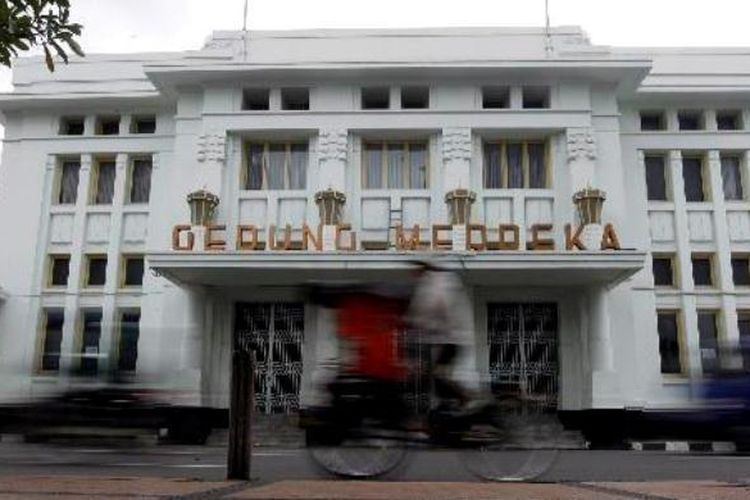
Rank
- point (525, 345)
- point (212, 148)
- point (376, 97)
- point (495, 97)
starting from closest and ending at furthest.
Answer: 1. point (525, 345)
2. point (212, 148)
3. point (495, 97)
4. point (376, 97)

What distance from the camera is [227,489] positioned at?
530 centimetres

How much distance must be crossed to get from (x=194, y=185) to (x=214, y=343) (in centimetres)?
411

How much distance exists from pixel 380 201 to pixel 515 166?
3.78 meters

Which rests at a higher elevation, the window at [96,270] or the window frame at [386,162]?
the window frame at [386,162]

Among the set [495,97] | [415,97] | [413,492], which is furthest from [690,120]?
[413,492]

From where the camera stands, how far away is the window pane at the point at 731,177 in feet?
77.0

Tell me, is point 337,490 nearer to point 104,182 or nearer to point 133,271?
point 133,271

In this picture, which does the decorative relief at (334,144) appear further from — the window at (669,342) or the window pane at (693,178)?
the window pane at (693,178)

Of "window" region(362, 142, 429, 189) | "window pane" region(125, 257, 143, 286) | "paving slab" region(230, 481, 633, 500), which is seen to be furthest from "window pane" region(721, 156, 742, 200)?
"paving slab" region(230, 481, 633, 500)

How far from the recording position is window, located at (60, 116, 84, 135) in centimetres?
2458

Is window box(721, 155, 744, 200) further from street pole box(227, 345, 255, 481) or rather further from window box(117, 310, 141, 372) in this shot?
street pole box(227, 345, 255, 481)

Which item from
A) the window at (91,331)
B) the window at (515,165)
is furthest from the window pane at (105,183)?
the window at (515,165)

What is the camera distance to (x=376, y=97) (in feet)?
76.0

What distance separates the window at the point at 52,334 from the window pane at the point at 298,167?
7.41 meters
